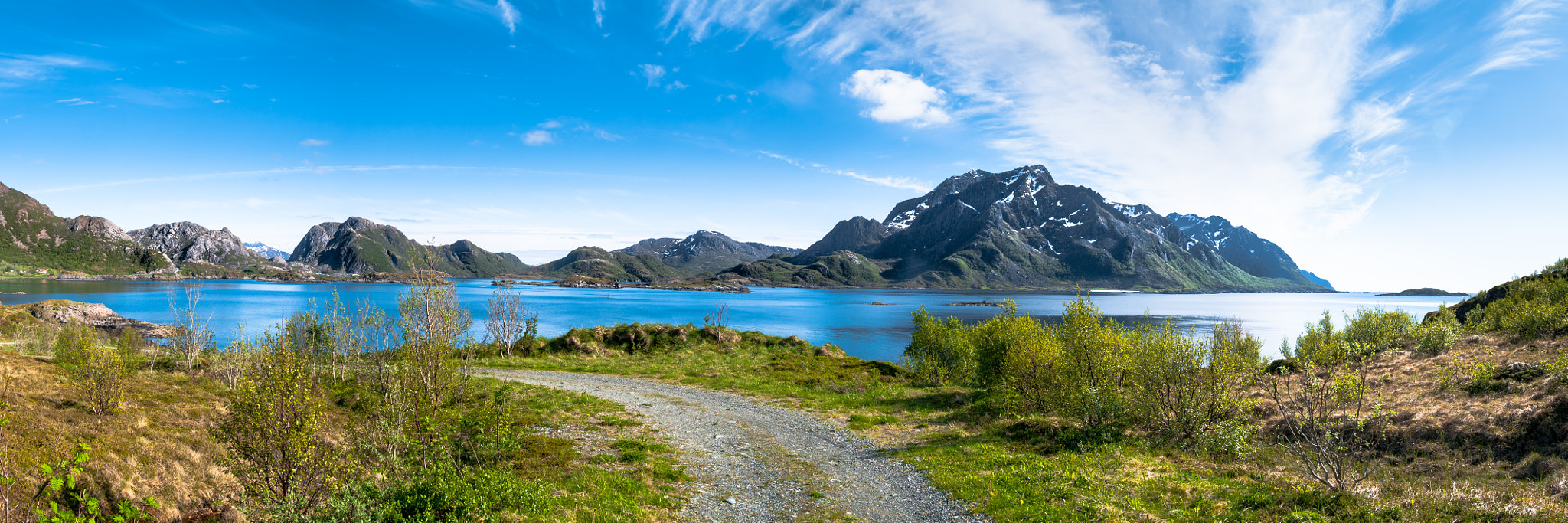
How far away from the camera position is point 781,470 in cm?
1755

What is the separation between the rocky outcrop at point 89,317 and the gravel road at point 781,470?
74.8 m

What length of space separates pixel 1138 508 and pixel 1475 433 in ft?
42.7

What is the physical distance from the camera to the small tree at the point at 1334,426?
12938mm

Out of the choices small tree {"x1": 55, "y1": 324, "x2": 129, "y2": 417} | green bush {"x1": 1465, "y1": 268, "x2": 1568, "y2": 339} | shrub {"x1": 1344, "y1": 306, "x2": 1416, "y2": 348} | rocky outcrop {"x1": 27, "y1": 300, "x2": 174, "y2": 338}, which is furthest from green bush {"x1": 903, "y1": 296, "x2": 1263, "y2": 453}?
rocky outcrop {"x1": 27, "y1": 300, "x2": 174, "y2": 338}

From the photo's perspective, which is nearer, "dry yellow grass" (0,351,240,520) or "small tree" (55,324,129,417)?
"dry yellow grass" (0,351,240,520)

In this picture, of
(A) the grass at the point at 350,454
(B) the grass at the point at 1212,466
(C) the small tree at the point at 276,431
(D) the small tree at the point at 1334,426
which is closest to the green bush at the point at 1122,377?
(B) the grass at the point at 1212,466

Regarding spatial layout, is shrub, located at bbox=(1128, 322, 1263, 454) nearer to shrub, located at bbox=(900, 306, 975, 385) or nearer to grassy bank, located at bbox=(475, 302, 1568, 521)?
grassy bank, located at bbox=(475, 302, 1568, 521)

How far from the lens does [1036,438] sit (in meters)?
20.9

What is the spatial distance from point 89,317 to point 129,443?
337 feet

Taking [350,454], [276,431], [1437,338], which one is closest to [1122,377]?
[1437,338]

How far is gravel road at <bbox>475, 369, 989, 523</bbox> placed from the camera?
13984 millimetres

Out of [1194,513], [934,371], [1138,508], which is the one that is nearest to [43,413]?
[1138,508]

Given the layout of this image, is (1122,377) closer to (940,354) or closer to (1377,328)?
(940,354)

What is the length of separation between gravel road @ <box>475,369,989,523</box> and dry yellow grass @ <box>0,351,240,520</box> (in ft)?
34.6
